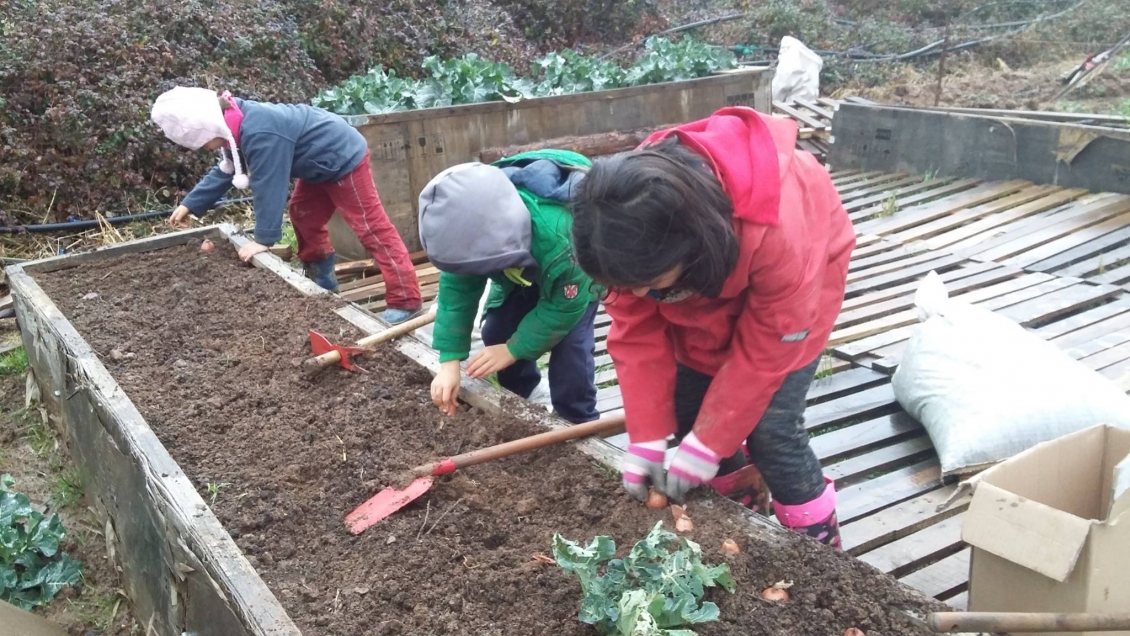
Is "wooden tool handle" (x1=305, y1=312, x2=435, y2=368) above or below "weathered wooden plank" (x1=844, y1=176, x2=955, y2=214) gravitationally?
above

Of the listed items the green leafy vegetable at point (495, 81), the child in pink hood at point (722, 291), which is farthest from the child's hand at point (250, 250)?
the child in pink hood at point (722, 291)

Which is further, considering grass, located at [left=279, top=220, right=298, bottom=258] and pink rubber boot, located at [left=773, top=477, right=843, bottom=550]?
grass, located at [left=279, top=220, right=298, bottom=258]

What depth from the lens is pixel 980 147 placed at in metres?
5.97

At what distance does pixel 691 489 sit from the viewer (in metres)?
2.07

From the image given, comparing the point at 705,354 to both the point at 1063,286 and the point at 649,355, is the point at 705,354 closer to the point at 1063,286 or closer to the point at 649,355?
the point at 649,355

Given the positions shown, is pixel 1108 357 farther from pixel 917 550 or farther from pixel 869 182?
pixel 869 182

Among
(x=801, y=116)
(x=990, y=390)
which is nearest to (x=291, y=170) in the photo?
(x=990, y=390)

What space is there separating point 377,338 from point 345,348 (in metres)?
0.13

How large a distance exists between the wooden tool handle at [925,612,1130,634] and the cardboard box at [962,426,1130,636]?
A: 170 millimetres

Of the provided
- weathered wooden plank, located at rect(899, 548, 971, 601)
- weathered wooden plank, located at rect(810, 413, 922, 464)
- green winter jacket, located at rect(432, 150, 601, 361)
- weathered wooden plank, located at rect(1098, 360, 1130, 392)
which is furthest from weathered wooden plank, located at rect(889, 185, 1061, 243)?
green winter jacket, located at rect(432, 150, 601, 361)

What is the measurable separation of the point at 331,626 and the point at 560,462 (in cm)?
73

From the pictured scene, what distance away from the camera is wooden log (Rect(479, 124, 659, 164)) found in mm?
5605

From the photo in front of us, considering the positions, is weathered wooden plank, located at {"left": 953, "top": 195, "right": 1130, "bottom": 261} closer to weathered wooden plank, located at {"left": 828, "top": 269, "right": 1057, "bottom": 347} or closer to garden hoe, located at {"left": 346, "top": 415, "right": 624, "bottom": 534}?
weathered wooden plank, located at {"left": 828, "top": 269, "right": 1057, "bottom": 347}

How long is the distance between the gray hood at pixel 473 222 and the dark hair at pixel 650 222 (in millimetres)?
655
